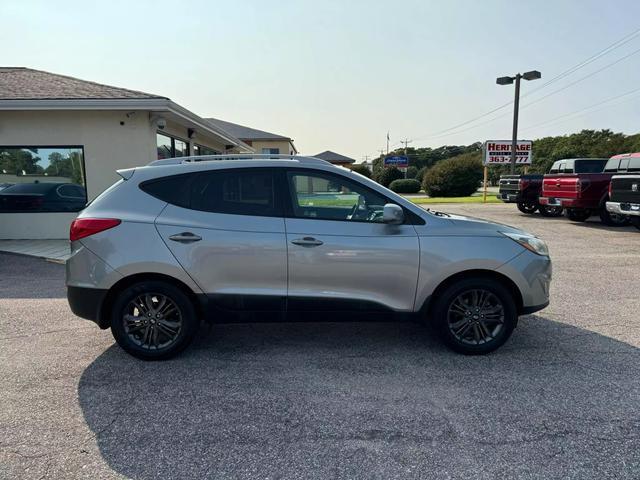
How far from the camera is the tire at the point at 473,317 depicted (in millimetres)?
3900

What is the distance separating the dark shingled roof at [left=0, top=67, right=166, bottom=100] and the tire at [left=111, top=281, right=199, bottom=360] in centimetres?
726

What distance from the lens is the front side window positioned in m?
3.89

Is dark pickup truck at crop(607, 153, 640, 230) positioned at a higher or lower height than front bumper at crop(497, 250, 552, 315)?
higher

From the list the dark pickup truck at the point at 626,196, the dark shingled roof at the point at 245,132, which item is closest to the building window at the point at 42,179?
the dark pickup truck at the point at 626,196

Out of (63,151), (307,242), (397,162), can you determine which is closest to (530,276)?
(307,242)

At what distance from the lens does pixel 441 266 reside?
3.83 m

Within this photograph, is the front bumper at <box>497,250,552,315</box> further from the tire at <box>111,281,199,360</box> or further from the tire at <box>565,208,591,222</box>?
the tire at <box>565,208,591,222</box>

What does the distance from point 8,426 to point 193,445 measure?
135cm

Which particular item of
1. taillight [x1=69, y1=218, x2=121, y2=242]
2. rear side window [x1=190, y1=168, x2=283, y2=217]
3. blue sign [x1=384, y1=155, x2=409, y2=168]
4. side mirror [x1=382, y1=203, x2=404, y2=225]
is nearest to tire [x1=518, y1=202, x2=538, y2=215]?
side mirror [x1=382, y1=203, x2=404, y2=225]

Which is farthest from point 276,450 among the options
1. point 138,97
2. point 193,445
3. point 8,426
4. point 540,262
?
point 138,97

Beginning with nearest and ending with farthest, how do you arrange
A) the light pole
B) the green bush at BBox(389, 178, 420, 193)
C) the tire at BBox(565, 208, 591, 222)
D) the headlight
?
the headlight, the tire at BBox(565, 208, 591, 222), the light pole, the green bush at BBox(389, 178, 420, 193)

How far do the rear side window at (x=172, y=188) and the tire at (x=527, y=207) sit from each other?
16.7 m

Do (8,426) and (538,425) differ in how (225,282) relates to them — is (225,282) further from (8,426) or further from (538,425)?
(538,425)

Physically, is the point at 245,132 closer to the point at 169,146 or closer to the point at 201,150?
the point at 201,150
